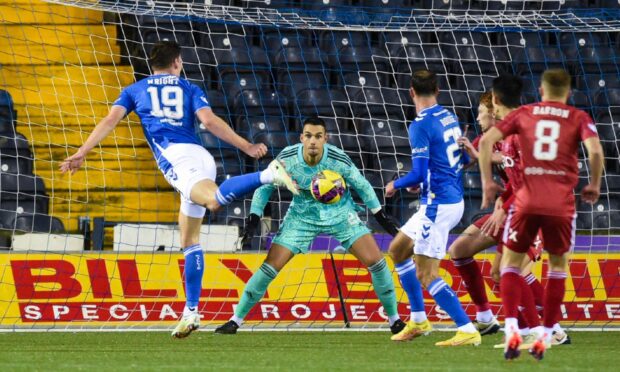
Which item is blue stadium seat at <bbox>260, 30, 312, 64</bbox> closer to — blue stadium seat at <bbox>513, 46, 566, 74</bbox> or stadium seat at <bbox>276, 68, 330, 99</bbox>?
stadium seat at <bbox>276, 68, 330, 99</bbox>

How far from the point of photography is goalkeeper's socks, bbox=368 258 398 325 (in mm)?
10414

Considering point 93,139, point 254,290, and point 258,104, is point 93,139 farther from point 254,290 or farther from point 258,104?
point 258,104

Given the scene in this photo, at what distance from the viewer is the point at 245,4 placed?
Answer: 1662cm

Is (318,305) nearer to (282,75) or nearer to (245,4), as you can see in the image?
(282,75)

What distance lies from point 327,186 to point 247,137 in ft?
14.7

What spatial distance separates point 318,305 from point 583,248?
2.63 metres

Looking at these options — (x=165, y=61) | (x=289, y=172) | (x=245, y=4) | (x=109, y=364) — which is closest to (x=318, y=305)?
(x=289, y=172)

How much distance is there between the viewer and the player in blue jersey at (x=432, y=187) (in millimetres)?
9562

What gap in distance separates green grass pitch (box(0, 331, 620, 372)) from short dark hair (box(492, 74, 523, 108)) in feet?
5.78

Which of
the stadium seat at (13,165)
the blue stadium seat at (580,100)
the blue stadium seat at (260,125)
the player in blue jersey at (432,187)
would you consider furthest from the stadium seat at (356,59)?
the player in blue jersey at (432,187)

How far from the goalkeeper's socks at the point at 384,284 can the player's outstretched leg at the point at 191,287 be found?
1.47 meters

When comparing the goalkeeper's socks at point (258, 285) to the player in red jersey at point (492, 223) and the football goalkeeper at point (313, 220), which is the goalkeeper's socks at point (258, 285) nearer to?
the football goalkeeper at point (313, 220)

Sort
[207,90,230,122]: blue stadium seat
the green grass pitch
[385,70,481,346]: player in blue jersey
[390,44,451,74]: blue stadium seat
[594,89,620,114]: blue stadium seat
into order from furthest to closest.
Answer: [390,44,451,74]: blue stadium seat < [594,89,620,114]: blue stadium seat < [207,90,230,122]: blue stadium seat < [385,70,481,346]: player in blue jersey < the green grass pitch

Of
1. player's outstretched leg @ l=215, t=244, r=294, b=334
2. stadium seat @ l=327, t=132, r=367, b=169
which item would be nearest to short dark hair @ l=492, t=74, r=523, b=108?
player's outstretched leg @ l=215, t=244, r=294, b=334
